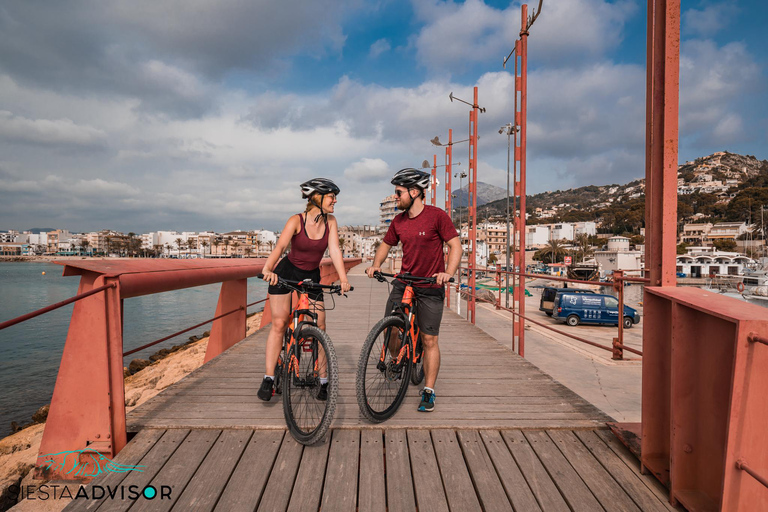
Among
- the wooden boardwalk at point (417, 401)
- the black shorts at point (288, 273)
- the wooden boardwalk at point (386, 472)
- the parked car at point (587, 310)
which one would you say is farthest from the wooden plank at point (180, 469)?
the parked car at point (587, 310)

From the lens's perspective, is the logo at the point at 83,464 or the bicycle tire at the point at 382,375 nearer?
the logo at the point at 83,464

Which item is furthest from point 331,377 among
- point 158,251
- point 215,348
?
point 158,251

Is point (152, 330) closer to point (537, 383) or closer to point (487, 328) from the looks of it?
point (487, 328)

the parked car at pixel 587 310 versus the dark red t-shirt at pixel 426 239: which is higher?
the dark red t-shirt at pixel 426 239

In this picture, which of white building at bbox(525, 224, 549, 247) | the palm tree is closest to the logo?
the palm tree

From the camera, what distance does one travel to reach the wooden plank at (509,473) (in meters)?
2.06

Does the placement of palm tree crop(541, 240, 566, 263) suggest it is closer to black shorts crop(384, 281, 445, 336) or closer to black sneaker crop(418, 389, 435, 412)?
black shorts crop(384, 281, 445, 336)

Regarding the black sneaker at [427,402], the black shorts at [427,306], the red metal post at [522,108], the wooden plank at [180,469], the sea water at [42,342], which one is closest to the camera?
the wooden plank at [180,469]

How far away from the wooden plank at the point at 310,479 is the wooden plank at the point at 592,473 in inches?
55.8

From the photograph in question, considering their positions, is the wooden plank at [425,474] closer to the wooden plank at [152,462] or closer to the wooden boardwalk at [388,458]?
the wooden boardwalk at [388,458]

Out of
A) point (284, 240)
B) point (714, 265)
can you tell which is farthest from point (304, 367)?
point (714, 265)

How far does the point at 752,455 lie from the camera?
1.66 metres

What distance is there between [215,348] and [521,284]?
475 cm

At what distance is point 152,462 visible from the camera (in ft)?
7.65
